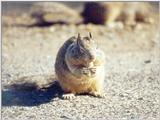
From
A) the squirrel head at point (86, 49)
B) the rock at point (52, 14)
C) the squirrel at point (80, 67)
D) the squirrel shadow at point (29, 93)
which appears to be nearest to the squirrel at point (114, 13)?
the rock at point (52, 14)

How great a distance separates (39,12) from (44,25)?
0.49 metres

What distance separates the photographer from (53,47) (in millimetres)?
11367

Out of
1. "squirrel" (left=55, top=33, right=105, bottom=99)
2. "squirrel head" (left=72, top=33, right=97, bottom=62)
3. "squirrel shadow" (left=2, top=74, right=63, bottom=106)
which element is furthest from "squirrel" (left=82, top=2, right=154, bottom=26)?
"squirrel head" (left=72, top=33, right=97, bottom=62)

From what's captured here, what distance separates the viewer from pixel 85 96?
7414 millimetres

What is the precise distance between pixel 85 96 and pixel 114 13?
6.62 meters

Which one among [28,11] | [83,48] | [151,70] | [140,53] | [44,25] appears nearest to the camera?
[83,48]

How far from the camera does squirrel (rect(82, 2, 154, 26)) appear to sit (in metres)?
13.6

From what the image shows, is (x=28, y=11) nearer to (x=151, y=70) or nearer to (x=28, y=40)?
(x=28, y=40)

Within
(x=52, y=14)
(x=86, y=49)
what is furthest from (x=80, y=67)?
(x=52, y=14)

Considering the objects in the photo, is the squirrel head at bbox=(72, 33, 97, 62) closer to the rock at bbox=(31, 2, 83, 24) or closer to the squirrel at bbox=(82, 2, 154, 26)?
the rock at bbox=(31, 2, 83, 24)

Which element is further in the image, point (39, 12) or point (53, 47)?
point (39, 12)

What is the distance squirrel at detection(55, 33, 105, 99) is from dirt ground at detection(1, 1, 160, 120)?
0.14 m

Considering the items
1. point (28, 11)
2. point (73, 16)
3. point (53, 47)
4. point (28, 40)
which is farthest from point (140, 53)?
point (28, 11)

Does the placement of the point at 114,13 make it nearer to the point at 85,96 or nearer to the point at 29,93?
the point at 29,93
